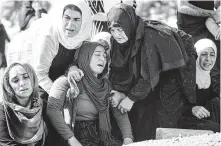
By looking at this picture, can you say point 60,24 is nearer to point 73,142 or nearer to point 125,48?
point 125,48

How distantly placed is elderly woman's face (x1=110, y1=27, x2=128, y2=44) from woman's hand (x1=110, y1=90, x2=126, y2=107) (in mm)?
403

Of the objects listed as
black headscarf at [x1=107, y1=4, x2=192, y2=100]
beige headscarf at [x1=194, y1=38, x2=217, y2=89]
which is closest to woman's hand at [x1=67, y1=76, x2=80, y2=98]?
black headscarf at [x1=107, y1=4, x2=192, y2=100]

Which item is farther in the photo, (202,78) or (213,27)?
(213,27)

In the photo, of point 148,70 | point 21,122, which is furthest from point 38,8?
point 21,122

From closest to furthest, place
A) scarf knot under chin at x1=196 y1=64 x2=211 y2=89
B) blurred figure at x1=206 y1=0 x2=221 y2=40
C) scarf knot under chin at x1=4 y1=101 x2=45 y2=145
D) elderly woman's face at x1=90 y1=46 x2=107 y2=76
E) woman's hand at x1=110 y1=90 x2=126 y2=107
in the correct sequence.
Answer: scarf knot under chin at x1=4 y1=101 x2=45 y2=145 < elderly woman's face at x1=90 y1=46 x2=107 y2=76 < woman's hand at x1=110 y1=90 x2=126 y2=107 < scarf knot under chin at x1=196 y1=64 x2=211 y2=89 < blurred figure at x1=206 y1=0 x2=221 y2=40

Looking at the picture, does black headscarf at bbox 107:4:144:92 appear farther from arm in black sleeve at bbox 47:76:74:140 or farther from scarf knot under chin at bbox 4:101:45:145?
scarf knot under chin at bbox 4:101:45:145

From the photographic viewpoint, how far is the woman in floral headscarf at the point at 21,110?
3643 millimetres

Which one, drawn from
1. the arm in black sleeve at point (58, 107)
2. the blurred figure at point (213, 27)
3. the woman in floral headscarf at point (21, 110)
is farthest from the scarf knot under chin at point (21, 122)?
the blurred figure at point (213, 27)

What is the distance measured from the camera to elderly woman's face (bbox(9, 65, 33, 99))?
3.70 meters

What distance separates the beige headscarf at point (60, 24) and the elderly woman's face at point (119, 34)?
20 centimetres

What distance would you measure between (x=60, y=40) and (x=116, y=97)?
63 cm

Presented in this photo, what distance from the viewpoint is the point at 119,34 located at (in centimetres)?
429

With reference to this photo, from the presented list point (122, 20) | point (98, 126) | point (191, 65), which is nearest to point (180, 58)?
point (191, 65)

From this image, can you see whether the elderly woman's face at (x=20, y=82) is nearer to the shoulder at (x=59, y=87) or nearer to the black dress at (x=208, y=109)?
the shoulder at (x=59, y=87)
